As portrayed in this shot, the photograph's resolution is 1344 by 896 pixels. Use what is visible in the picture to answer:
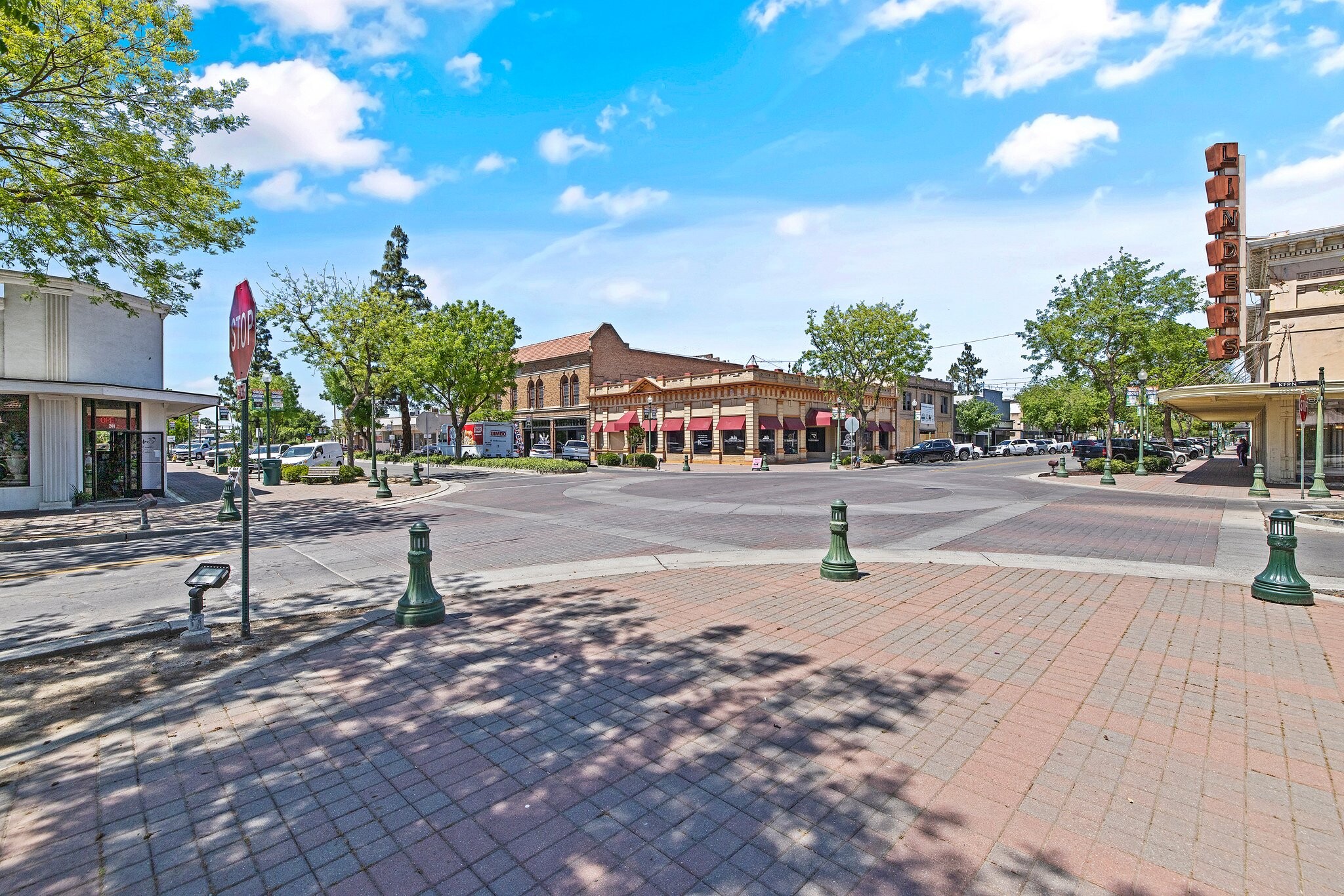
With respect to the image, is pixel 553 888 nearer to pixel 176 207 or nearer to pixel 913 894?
pixel 913 894

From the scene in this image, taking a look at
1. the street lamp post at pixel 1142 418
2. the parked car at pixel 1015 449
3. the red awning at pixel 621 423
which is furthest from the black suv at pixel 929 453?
the red awning at pixel 621 423

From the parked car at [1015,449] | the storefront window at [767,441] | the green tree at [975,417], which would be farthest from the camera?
the green tree at [975,417]

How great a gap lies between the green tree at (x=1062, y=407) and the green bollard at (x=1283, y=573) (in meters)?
59.8

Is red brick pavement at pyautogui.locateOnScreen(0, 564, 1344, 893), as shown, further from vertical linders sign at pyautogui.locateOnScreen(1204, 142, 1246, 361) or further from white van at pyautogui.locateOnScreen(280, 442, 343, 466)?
white van at pyautogui.locateOnScreen(280, 442, 343, 466)

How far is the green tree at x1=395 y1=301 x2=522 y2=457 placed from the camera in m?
35.3

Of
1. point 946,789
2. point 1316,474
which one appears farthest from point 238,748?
point 1316,474

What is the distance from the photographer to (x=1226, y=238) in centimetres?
2219

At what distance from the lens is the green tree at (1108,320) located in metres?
28.9

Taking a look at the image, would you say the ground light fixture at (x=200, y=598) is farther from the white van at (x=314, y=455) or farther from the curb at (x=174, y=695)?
the white van at (x=314, y=455)

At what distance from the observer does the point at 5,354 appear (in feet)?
53.8

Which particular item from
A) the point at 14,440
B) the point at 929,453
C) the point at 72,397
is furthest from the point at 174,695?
the point at 929,453

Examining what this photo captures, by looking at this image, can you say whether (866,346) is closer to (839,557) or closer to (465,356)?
(465,356)

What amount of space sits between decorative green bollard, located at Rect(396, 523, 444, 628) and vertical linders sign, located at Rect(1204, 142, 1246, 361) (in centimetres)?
2816

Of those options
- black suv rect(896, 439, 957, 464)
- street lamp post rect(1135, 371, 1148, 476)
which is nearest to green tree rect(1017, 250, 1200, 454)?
street lamp post rect(1135, 371, 1148, 476)
